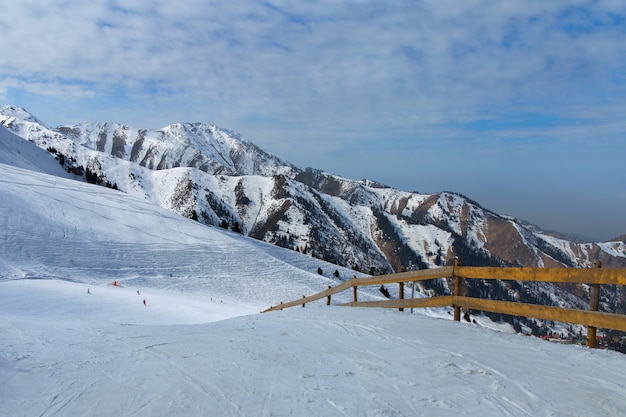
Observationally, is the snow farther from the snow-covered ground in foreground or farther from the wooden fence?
the wooden fence

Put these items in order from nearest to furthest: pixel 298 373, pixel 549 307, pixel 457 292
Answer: pixel 298 373, pixel 549 307, pixel 457 292

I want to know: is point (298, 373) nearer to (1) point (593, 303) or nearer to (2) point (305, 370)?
(2) point (305, 370)

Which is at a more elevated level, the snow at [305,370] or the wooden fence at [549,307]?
the wooden fence at [549,307]

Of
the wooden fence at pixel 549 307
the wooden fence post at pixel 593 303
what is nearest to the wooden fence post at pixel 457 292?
the wooden fence at pixel 549 307

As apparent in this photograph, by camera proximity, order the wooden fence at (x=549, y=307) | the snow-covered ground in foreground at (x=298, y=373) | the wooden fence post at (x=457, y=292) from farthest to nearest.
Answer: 1. the wooden fence post at (x=457, y=292)
2. the wooden fence at (x=549, y=307)
3. the snow-covered ground in foreground at (x=298, y=373)

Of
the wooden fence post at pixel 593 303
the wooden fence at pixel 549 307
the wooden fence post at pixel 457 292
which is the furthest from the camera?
the wooden fence post at pixel 457 292

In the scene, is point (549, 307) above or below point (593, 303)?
below

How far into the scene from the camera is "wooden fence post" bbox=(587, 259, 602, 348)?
23.3 ft

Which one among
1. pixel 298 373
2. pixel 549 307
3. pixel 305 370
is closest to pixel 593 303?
pixel 549 307

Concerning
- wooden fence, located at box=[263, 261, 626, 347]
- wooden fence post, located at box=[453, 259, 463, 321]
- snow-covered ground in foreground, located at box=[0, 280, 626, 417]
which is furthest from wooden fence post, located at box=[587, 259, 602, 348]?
wooden fence post, located at box=[453, 259, 463, 321]

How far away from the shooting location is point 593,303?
7.33 m

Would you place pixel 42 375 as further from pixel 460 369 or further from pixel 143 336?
pixel 460 369

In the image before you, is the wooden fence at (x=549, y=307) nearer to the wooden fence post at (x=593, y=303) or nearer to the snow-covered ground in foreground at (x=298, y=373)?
the wooden fence post at (x=593, y=303)

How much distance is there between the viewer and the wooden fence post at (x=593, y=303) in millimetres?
7105
